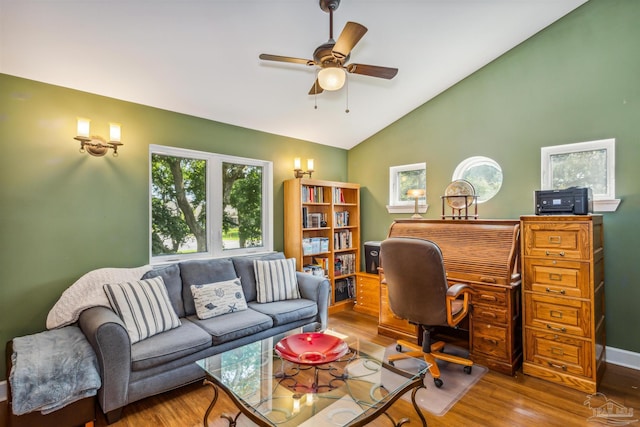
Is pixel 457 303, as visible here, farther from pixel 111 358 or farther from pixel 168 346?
pixel 111 358

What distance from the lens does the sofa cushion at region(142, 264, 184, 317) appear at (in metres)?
2.78

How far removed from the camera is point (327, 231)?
438 cm

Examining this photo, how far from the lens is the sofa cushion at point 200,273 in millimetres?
2882

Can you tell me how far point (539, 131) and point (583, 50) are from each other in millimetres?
775

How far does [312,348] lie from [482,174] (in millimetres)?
2852

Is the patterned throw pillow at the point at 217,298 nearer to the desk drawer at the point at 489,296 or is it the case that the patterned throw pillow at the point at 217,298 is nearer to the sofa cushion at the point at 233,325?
the sofa cushion at the point at 233,325

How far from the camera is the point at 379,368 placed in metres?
1.98

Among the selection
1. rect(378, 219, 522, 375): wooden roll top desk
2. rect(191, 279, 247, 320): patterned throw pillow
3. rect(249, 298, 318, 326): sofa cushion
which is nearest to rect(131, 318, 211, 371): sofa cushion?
rect(191, 279, 247, 320): patterned throw pillow

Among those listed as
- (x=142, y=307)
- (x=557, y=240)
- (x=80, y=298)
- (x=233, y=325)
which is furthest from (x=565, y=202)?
(x=80, y=298)

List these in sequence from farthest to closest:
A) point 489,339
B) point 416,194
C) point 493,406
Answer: point 416,194 < point 489,339 < point 493,406

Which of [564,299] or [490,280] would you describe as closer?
[564,299]

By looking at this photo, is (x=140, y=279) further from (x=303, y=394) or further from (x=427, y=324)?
(x=427, y=324)

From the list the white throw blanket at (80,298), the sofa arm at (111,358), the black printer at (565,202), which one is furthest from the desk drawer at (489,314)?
the white throw blanket at (80,298)

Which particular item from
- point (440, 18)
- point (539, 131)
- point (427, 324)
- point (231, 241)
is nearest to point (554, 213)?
point (539, 131)
